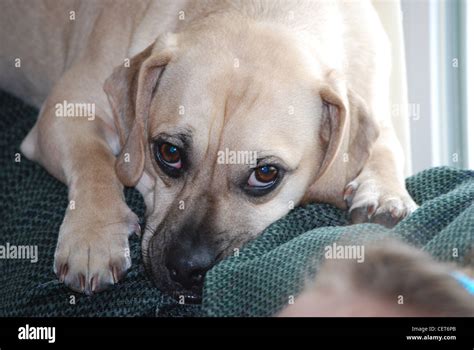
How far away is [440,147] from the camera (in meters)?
3.60

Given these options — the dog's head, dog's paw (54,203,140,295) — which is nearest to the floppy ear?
the dog's head

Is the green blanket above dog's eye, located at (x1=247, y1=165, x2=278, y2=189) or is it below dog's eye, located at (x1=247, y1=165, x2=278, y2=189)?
below

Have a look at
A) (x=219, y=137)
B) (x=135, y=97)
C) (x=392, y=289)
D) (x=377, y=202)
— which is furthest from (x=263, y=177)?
(x=392, y=289)

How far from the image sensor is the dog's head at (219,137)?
80.0 inches

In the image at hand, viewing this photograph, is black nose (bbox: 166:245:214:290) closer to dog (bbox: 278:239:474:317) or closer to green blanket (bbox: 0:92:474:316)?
green blanket (bbox: 0:92:474:316)

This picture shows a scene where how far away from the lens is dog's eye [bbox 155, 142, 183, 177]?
6.98ft

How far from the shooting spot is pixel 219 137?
2.05m

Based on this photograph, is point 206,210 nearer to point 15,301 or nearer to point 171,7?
point 15,301

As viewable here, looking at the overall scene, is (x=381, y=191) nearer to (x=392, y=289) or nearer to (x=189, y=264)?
(x=189, y=264)

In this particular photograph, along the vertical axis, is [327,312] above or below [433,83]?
below

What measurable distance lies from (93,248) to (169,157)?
1.04 ft

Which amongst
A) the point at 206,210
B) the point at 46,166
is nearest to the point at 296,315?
the point at 206,210
